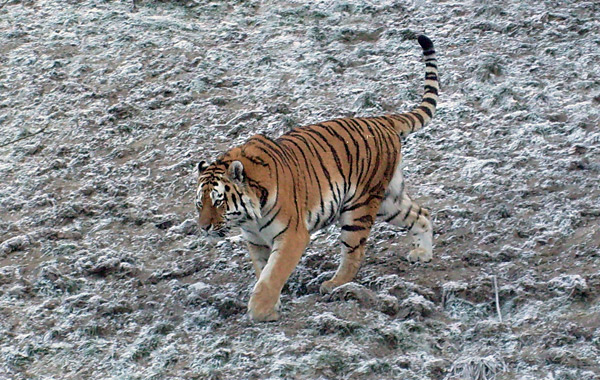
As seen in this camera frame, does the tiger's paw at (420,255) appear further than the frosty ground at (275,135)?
Yes

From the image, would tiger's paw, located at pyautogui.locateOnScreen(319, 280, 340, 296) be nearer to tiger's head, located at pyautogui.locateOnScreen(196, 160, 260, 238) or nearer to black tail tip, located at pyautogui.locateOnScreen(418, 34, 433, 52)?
tiger's head, located at pyautogui.locateOnScreen(196, 160, 260, 238)

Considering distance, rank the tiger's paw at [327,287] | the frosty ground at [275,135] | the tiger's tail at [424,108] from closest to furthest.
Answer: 1. the frosty ground at [275,135]
2. the tiger's paw at [327,287]
3. the tiger's tail at [424,108]

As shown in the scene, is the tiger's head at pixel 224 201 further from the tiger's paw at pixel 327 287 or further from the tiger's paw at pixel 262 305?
the tiger's paw at pixel 327 287

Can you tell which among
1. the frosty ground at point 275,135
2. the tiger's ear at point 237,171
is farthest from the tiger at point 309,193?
the frosty ground at point 275,135

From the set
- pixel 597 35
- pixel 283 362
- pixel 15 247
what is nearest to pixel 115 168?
pixel 15 247

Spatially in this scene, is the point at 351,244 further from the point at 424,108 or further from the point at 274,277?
the point at 424,108

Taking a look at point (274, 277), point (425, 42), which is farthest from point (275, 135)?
point (274, 277)

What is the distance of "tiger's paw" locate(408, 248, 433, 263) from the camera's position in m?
5.00

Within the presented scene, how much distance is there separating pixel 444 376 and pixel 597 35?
5.00 m

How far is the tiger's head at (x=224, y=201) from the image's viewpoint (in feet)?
14.2

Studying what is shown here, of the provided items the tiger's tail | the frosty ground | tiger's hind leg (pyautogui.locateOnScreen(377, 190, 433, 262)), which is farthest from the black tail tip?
the frosty ground

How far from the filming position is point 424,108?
5.27 m

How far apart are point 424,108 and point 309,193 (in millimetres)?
1148

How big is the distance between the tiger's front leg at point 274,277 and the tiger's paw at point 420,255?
91 cm
